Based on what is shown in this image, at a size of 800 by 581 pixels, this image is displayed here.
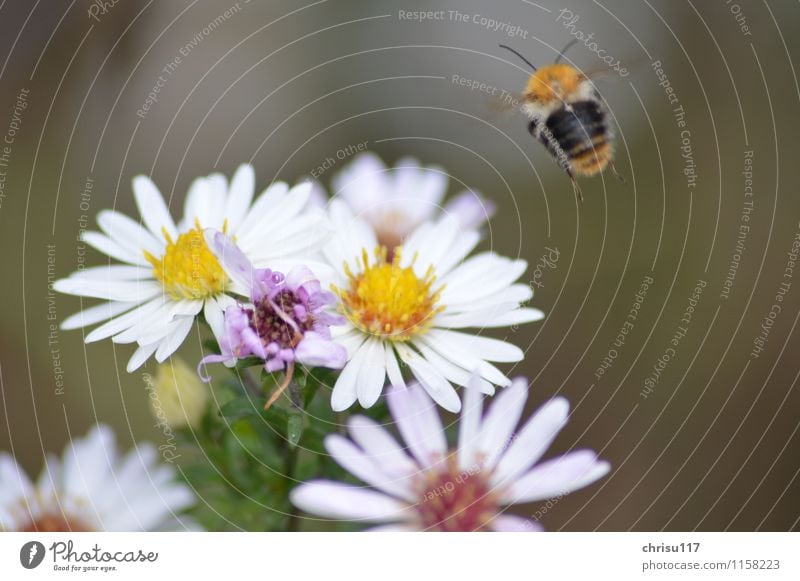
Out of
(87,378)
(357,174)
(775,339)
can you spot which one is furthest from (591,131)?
(87,378)

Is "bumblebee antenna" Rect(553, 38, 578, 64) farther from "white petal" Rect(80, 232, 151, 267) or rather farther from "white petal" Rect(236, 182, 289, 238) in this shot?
"white petal" Rect(80, 232, 151, 267)

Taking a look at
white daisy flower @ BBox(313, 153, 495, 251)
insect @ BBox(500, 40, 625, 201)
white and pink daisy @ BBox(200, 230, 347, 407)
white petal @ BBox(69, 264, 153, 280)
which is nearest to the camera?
white and pink daisy @ BBox(200, 230, 347, 407)

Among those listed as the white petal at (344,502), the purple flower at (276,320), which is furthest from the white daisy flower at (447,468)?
the purple flower at (276,320)

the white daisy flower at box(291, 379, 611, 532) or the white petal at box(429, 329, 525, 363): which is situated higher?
the white petal at box(429, 329, 525, 363)

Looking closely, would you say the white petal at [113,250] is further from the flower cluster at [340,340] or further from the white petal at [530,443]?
the white petal at [530,443]

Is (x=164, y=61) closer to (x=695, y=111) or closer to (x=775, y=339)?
(x=695, y=111)

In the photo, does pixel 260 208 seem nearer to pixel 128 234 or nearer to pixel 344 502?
pixel 128 234

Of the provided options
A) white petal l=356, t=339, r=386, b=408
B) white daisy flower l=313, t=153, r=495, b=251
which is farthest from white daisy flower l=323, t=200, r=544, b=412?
white daisy flower l=313, t=153, r=495, b=251
